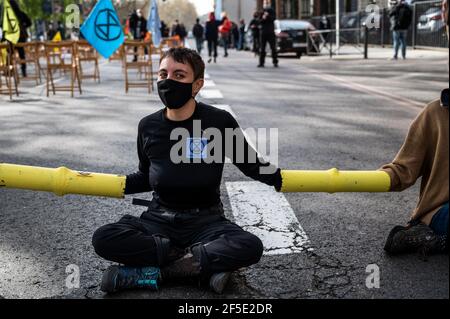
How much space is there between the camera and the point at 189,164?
3.12 metres

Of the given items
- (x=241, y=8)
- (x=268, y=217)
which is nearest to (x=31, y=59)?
(x=268, y=217)

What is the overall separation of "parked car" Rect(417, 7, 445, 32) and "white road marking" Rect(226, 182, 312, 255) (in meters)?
17.9

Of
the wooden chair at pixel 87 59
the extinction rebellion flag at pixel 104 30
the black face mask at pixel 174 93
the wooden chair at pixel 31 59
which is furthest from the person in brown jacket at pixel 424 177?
the wooden chair at pixel 87 59

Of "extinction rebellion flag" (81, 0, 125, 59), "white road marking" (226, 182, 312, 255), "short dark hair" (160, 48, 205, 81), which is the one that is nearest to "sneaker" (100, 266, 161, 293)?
"white road marking" (226, 182, 312, 255)

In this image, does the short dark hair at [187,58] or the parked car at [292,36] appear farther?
the parked car at [292,36]

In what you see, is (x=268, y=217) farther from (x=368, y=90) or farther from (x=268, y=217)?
(x=368, y=90)

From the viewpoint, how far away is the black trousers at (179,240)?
295 cm

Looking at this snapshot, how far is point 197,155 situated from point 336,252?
1.02m

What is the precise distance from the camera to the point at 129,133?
25.2 feet

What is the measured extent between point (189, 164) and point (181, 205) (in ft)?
0.72

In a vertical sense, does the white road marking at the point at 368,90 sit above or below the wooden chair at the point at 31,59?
below

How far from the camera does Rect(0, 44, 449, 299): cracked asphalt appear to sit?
9.93 ft

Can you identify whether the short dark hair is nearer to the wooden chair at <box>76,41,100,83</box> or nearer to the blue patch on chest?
the blue patch on chest

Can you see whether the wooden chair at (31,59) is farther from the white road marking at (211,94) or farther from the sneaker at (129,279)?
the sneaker at (129,279)
